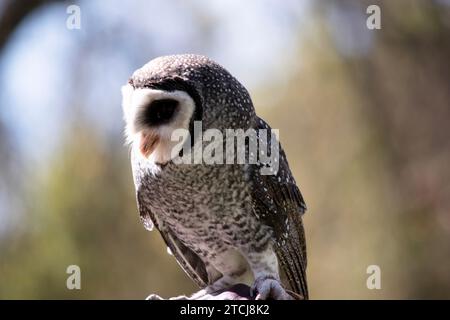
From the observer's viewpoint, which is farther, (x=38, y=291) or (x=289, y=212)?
(x=38, y=291)

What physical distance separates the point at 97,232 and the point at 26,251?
0.94m

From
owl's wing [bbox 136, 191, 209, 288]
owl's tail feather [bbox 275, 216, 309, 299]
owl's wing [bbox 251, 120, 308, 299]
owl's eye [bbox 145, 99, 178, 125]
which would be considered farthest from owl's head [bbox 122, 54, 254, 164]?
owl's tail feather [bbox 275, 216, 309, 299]

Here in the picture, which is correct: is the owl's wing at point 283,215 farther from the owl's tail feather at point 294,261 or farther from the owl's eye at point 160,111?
the owl's eye at point 160,111

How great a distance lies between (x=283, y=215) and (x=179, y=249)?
54 centimetres

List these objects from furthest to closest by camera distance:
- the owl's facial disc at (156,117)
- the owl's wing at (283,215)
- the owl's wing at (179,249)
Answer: the owl's wing at (179,249) < the owl's wing at (283,215) < the owl's facial disc at (156,117)

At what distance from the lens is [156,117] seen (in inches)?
126

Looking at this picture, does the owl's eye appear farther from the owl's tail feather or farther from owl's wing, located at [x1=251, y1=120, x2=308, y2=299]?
the owl's tail feather

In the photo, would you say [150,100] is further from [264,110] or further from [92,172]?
[264,110]

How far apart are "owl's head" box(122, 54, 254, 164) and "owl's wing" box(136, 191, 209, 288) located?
1.51 feet

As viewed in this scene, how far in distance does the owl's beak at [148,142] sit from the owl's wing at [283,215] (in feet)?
1.65

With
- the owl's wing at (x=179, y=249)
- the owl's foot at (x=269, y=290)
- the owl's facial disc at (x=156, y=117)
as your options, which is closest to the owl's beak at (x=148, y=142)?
the owl's facial disc at (x=156, y=117)

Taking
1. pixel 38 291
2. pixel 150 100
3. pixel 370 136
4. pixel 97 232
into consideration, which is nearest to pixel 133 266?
pixel 97 232

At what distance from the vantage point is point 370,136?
8.03 metres

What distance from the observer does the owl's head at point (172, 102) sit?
3156mm
